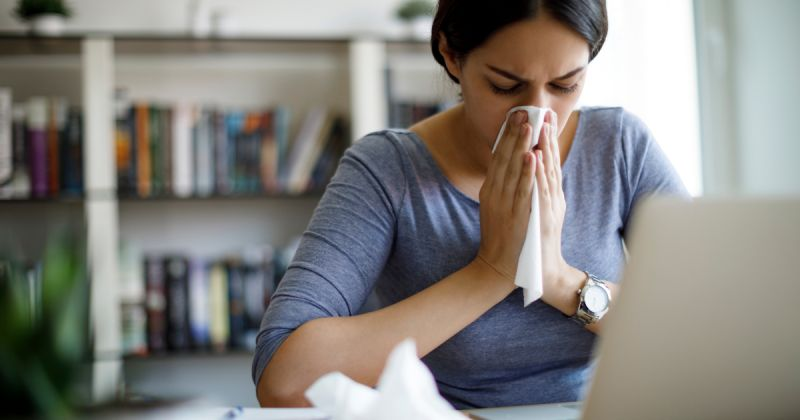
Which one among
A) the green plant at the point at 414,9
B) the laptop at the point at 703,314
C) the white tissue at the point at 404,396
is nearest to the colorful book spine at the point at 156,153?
the green plant at the point at 414,9

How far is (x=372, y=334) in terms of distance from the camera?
1071 mm

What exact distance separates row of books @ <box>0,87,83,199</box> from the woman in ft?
5.16

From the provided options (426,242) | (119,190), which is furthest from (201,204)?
(426,242)

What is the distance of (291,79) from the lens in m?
2.88

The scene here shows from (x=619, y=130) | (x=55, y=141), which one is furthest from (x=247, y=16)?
(x=619, y=130)

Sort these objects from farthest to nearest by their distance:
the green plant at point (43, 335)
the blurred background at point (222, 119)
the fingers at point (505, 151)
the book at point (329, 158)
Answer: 1. the book at point (329, 158)
2. the blurred background at point (222, 119)
3. the fingers at point (505, 151)
4. the green plant at point (43, 335)

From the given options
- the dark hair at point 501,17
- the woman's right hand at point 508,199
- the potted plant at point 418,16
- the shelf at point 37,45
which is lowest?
the woman's right hand at point 508,199

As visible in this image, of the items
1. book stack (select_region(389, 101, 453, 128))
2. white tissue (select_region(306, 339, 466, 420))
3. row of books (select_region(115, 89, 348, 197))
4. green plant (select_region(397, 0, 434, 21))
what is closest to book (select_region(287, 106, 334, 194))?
row of books (select_region(115, 89, 348, 197))

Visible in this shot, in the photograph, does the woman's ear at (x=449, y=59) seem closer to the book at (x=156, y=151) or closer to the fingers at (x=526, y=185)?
the fingers at (x=526, y=185)

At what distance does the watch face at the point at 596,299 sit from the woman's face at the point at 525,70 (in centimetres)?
26

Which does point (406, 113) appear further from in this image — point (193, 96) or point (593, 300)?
point (593, 300)

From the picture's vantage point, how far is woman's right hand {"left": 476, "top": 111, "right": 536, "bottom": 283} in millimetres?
1126

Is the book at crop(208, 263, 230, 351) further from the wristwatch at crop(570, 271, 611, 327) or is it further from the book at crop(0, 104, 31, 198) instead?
the wristwatch at crop(570, 271, 611, 327)

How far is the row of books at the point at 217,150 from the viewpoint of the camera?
2.60 meters
